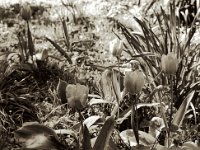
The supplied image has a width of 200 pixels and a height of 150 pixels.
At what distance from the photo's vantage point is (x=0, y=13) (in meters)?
2.64

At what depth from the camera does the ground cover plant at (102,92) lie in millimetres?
1265

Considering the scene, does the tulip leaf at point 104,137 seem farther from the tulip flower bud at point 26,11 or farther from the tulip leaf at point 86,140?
the tulip flower bud at point 26,11

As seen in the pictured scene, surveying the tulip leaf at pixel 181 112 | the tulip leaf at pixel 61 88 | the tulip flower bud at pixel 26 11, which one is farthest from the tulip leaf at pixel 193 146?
the tulip flower bud at pixel 26 11

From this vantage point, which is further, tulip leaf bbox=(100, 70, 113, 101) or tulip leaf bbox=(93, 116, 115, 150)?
tulip leaf bbox=(100, 70, 113, 101)

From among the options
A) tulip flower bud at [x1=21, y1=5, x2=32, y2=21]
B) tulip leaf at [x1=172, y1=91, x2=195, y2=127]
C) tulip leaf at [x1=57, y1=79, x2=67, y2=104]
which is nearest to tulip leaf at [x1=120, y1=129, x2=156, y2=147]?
tulip leaf at [x1=172, y1=91, x2=195, y2=127]

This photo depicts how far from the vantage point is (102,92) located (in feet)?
5.53

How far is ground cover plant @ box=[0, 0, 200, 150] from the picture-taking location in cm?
126

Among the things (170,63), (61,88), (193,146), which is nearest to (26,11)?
(61,88)

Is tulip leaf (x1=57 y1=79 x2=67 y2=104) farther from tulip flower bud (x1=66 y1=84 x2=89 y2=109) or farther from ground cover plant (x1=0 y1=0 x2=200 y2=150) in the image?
tulip flower bud (x1=66 y1=84 x2=89 y2=109)

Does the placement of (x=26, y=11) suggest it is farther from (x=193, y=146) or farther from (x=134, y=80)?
(x=193, y=146)

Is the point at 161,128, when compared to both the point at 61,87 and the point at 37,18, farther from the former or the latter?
the point at 37,18

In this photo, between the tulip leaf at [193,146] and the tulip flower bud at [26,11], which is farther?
the tulip flower bud at [26,11]

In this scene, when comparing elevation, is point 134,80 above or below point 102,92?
above

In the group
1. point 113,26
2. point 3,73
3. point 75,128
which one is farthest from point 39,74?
point 113,26
